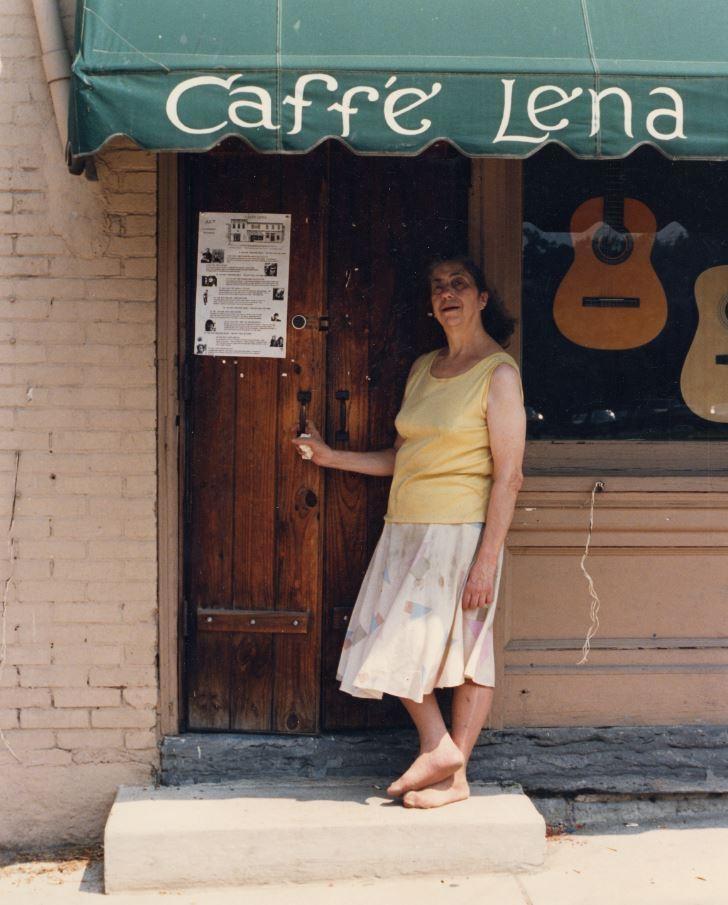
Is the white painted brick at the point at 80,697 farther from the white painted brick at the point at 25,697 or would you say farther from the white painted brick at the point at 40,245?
the white painted brick at the point at 40,245

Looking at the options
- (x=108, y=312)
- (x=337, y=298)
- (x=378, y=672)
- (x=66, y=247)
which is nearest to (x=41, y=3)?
(x=66, y=247)

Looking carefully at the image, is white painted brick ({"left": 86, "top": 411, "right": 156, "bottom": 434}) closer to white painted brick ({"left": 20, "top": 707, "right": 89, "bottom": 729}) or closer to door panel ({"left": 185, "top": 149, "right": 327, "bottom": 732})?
door panel ({"left": 185, "top": 149, "right": 327, "bottom": 732})

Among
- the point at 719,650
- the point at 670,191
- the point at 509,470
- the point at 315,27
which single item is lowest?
the point at 719,650

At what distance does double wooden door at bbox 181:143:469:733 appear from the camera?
170 inches

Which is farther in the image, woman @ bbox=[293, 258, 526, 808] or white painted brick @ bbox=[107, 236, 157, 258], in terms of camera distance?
white painted brick @ bbox=[107, 236, 157, 258]

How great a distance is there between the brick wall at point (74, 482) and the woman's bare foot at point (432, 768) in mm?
1067

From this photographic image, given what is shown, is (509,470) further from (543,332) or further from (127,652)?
(127,652)

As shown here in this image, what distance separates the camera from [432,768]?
152 inches

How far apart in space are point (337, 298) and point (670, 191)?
150 cm

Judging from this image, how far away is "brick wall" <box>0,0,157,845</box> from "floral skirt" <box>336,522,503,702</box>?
89 centimetres

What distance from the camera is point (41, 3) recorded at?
3.92 m

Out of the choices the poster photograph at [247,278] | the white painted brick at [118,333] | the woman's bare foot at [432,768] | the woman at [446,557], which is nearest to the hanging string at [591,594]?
the woman at [446,557]

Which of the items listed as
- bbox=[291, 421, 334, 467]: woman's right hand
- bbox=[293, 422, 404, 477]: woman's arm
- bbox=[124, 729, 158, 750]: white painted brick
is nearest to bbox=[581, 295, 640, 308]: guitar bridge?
bbox=[293, 422, 404, 477]: woman's arm

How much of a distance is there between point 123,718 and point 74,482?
0.93m
